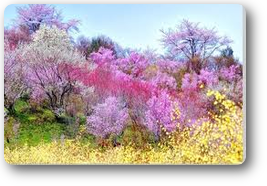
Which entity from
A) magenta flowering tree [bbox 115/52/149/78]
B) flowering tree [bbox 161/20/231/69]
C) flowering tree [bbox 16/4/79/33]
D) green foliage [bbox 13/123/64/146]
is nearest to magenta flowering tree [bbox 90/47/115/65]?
magenta flowering tree [bbox 115/52/149/78]

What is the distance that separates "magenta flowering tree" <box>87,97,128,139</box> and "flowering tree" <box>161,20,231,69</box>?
445mm

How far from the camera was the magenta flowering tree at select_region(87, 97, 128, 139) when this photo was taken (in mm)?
2674

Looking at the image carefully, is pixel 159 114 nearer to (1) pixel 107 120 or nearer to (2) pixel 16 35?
(1) pixel 107 120

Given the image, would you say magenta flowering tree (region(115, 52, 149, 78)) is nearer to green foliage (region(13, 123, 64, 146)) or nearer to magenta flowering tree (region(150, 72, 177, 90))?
magenta flowering tree (region(150, 72, 177, 90))

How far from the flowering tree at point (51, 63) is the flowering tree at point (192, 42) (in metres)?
0.52

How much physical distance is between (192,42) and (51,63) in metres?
0.81

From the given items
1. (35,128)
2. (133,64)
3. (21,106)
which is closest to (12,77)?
(21,106)

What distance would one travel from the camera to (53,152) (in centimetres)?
266

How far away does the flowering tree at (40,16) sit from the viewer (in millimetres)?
2672

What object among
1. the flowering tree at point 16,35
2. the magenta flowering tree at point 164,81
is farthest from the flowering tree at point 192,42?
the flowering tree at point 16,35
